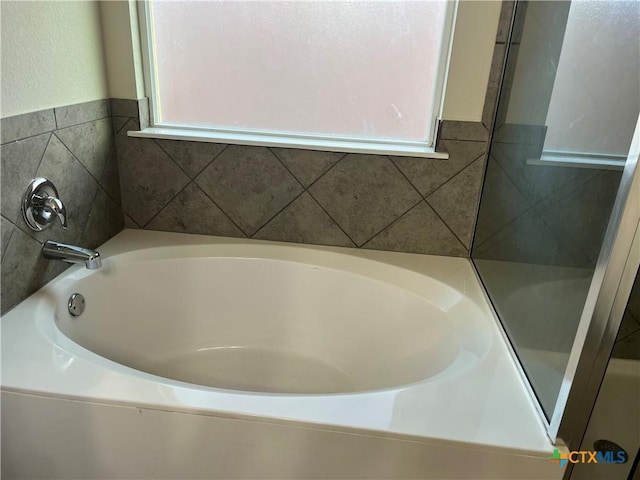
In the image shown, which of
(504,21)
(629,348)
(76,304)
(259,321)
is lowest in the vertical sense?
(259,321)

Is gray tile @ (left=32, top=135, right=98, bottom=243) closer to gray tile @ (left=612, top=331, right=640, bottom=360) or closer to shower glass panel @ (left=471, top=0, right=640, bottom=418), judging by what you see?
shower glass panel @ (left=471, top=0, right=640, bottom=418)

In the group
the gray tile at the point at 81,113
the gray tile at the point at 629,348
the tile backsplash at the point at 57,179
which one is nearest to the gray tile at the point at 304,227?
the tile backsplash at the point at 57,179

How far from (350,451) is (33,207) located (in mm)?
1043

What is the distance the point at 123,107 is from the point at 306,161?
667mm

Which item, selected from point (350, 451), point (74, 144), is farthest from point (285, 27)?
point (350, 451)

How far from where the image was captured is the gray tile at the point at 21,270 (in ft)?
4.16

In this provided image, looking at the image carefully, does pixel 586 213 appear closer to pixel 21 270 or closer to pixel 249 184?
pixel 249 184

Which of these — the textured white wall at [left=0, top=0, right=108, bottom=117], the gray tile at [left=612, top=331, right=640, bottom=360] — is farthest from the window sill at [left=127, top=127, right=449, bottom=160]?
the gray tile at [left=612, top=331, right=640, bottom=360]

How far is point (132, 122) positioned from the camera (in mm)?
1706

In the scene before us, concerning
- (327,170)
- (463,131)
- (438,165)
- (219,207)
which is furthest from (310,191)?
(463,131)

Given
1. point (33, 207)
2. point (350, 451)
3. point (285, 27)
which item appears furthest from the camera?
point (285, 27)

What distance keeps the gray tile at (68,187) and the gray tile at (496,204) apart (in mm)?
1321

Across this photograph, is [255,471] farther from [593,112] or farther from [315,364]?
[593,112]

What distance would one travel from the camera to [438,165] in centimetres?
164
